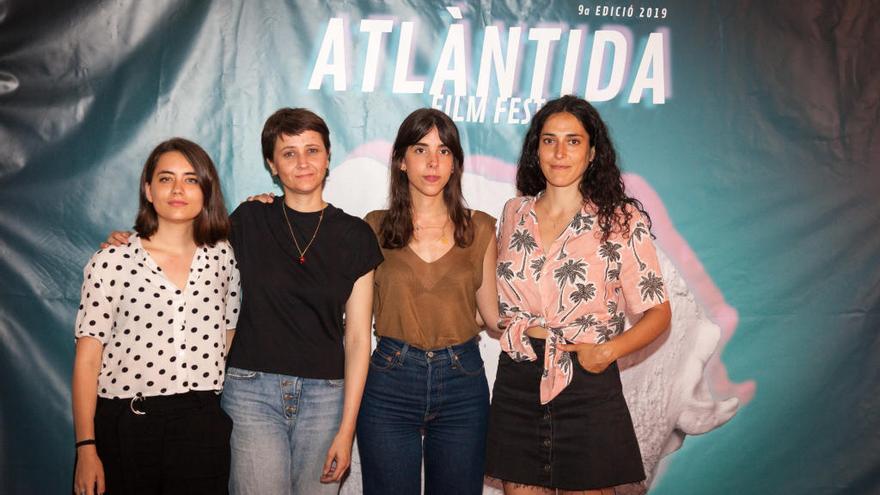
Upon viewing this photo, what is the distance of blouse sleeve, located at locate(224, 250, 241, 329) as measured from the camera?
2.26 m

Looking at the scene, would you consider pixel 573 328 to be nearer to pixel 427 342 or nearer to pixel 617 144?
pixel 427 342

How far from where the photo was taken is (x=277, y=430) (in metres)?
2.12

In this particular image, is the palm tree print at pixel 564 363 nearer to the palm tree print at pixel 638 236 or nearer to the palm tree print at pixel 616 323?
the palm tree print at pixel 616 323

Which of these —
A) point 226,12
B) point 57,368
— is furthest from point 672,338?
point 57,368

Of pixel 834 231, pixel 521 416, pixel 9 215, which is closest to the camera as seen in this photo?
pixel 521 416

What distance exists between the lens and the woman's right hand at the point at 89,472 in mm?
2002

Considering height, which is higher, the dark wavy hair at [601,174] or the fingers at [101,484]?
the dark wavy hair at [601,174]

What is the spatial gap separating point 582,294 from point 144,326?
4.46 feet

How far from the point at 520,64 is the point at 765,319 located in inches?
64.4

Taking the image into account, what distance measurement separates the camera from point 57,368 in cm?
299

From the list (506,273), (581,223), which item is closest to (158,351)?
(506,273)

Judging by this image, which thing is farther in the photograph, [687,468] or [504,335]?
[687,468]

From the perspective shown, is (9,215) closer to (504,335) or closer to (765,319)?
(504,335)

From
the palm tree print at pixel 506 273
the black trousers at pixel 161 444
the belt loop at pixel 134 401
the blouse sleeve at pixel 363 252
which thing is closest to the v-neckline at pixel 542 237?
the palm tree print at pixel 506 273
